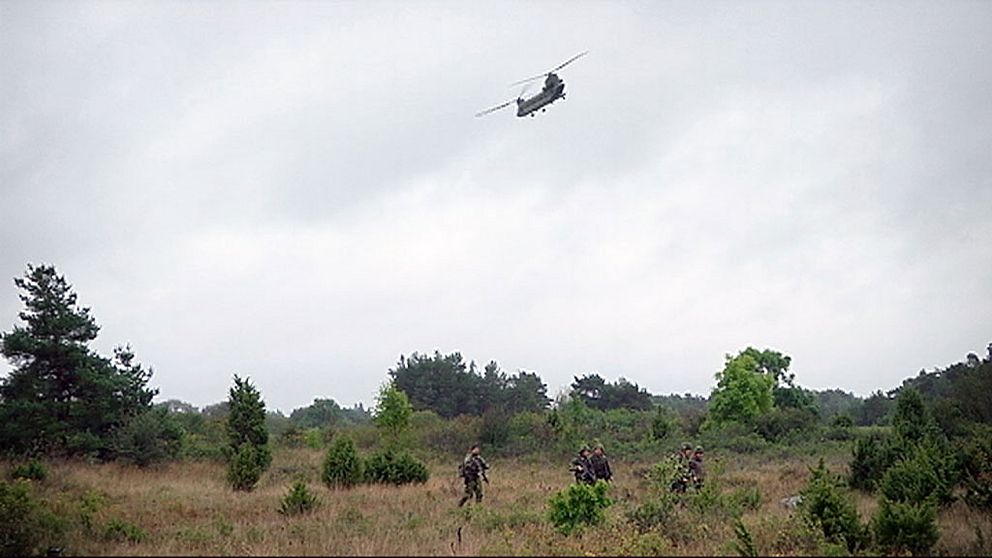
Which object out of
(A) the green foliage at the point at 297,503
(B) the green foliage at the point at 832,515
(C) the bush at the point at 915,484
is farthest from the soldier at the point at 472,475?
(C) the bush at the point at 915,484

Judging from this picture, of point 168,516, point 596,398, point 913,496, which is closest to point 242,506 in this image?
point 168,516

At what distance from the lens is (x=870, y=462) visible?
2139 centimetres

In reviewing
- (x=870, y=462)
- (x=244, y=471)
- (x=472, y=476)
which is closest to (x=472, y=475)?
(x=472, y=476)

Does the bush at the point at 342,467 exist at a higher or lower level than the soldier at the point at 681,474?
higher

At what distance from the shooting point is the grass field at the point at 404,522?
1108 centimetres

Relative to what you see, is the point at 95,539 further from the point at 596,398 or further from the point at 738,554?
the point at 596,398

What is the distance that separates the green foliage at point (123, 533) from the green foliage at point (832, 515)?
10263mm

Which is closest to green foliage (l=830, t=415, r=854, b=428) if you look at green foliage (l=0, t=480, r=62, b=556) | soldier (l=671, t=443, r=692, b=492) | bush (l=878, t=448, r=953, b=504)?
bush (l=878, t=448, r=953, b=504)

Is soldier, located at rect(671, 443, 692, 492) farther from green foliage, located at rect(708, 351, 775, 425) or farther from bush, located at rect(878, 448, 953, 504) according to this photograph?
green foliage, located at rect(708, 351, 775, 425)

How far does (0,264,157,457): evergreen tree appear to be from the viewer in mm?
30516

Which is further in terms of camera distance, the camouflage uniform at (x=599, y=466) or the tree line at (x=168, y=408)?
the tree line at (x=168, y=408)

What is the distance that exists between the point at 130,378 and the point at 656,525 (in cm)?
2726

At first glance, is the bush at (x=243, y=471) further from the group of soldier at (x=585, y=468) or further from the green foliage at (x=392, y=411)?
the green foliage at (x=392, y=411)

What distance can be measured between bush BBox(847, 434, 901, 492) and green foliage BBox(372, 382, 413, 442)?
63.2 feet
